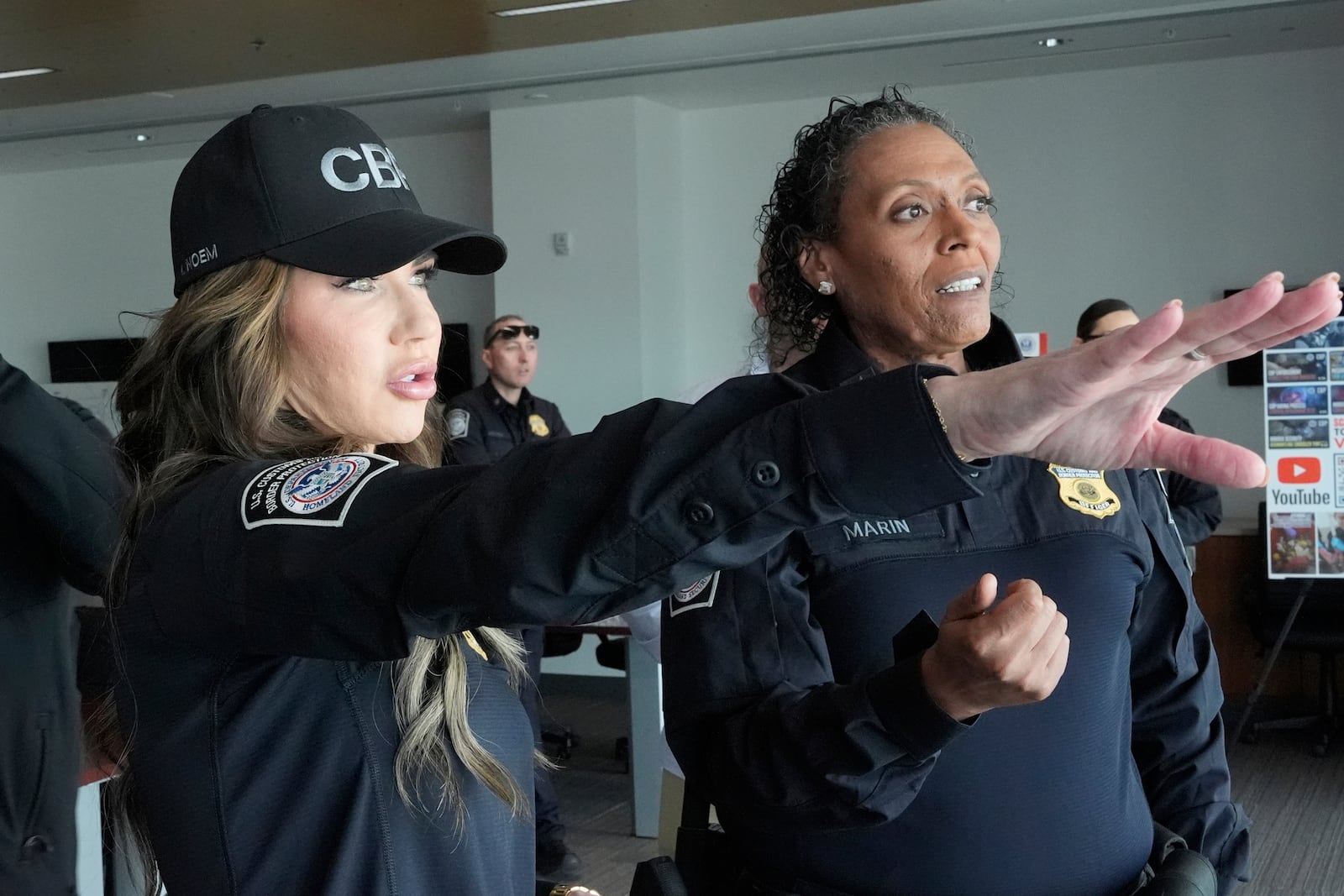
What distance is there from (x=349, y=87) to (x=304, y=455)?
6.73 m

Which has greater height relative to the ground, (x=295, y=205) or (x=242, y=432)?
(x=295, y=205)

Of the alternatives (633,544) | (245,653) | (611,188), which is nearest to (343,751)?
(245,653)

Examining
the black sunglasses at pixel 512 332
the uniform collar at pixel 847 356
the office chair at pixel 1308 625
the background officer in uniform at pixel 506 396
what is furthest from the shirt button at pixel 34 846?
the office chair at pixel 1308 625

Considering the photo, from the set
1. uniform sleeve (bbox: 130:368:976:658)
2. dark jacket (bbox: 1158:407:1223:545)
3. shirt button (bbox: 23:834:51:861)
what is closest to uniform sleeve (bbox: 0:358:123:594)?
shirt button (bbox: 23:834:51:861)

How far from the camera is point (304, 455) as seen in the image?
105cm

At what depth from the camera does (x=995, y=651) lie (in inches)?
42.4

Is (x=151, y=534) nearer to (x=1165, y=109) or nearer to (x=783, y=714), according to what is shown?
(x=783, y=714)

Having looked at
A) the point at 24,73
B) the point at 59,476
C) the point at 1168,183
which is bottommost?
the point at 59,476

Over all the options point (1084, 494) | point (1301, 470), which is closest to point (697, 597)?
point (1084, 494)

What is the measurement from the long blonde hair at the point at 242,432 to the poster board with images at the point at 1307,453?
473 centimetres

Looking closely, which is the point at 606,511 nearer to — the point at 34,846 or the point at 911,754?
the point at 911,754

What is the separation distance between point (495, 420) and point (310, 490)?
514 cm

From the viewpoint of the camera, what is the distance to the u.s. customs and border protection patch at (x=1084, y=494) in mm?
1425

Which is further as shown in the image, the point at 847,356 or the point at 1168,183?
the point at 1168,183
